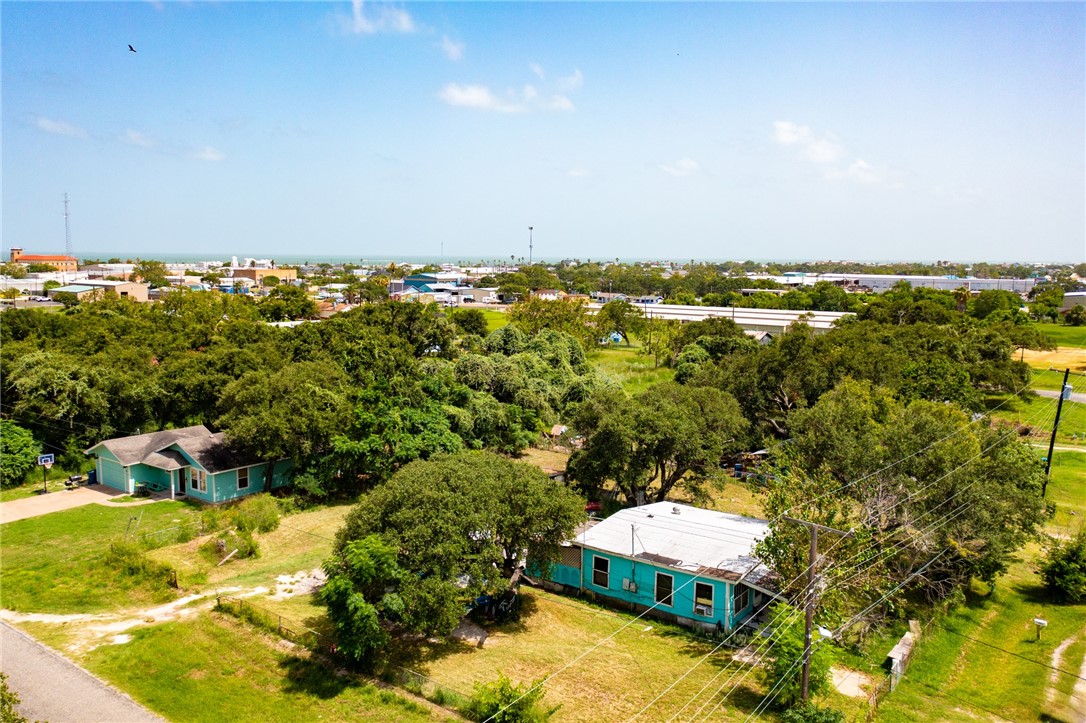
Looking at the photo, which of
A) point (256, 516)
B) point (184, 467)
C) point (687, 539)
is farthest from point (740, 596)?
point (184, 467)

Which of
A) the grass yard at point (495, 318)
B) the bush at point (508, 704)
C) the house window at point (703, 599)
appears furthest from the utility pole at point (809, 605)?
the grass yard at point (495, 318)

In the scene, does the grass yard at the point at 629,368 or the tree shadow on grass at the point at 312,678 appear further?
the grass yard at the point at 629,368

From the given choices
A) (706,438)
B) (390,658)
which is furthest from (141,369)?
(706,438)

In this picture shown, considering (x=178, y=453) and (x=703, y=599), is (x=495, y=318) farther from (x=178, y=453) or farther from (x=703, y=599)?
(x=703, y=599)

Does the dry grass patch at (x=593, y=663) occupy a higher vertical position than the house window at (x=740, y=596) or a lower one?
lower

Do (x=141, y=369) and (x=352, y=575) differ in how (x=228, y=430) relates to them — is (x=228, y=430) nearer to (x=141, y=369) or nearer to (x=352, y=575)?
(x=141, y=369)

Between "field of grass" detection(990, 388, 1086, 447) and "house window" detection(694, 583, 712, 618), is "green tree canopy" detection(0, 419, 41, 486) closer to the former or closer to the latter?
"house window" detection(694, 583, 712, 618)

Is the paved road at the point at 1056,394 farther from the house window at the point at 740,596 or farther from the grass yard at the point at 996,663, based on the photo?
the house window at the point at 740,596
